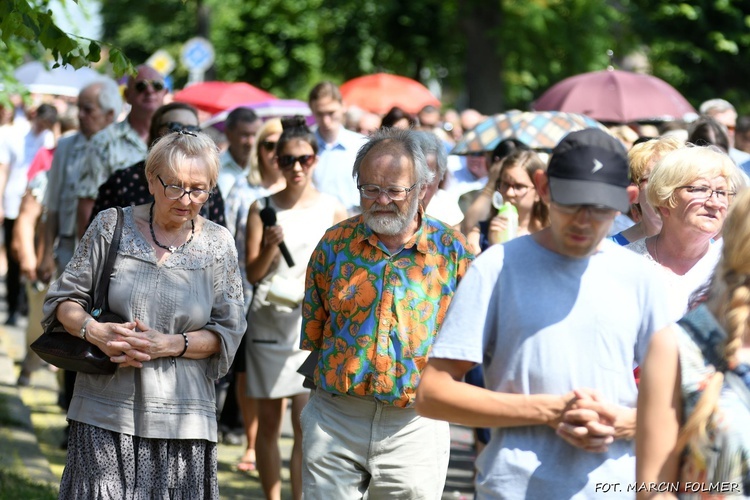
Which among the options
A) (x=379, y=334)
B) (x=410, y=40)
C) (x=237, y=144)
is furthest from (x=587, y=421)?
(x=410, y=40)

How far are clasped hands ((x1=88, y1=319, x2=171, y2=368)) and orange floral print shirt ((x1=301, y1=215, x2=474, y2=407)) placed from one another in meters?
0.65

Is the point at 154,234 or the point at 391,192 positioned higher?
the point at 391,192

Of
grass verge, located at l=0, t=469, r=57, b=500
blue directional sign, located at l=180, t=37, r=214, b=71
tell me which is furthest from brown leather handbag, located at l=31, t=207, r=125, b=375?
blue directional sign, located at l=180, t=37, r=214, b=71

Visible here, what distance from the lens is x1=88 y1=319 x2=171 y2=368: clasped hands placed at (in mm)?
5051

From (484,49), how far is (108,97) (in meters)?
19.2

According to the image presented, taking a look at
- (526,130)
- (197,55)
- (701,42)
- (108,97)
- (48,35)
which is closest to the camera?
(48,35)

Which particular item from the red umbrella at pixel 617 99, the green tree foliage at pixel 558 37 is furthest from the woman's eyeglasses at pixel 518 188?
the green tree foliage at pixel 558 37

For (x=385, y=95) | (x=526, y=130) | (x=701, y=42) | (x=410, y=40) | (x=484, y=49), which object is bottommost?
(x=526, y=130)

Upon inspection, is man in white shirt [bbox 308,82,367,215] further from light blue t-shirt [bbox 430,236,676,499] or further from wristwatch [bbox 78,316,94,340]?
light blue t-shirt [bbox 430,236,676,499]

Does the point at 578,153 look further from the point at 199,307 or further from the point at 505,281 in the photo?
the point at 199,307

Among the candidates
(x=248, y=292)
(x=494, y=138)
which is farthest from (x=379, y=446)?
(x=494, y=138)

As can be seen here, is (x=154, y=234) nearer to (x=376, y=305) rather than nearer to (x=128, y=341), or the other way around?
(x=128, y=341)

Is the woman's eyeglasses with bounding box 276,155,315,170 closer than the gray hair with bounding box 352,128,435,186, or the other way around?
the gray hair with bounding box 352,128,435,186

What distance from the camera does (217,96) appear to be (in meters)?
18.3
